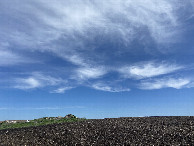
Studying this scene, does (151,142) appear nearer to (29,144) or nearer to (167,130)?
(167,130)

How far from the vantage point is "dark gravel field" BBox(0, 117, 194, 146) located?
57.6ft

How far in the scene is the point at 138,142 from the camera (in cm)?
1723

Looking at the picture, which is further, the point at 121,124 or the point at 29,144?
the point at 121,124

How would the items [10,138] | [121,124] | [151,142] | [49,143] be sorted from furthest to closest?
[121,124], [10,138], [49,143], [151,142]

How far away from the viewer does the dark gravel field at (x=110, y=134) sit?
17.6 metres

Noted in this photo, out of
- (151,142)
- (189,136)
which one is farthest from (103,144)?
(189,136)

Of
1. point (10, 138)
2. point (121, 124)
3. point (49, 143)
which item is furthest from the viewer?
point (121, 124)

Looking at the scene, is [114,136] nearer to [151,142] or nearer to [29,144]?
[151,142]

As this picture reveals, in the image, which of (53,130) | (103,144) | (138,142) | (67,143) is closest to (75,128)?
(53,130)

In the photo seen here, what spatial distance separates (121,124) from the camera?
2214 cm

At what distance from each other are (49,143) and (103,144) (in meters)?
4.06

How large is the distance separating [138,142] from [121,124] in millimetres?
4958

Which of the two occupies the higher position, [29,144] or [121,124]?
[121,124]

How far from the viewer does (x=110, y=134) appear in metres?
19.2
